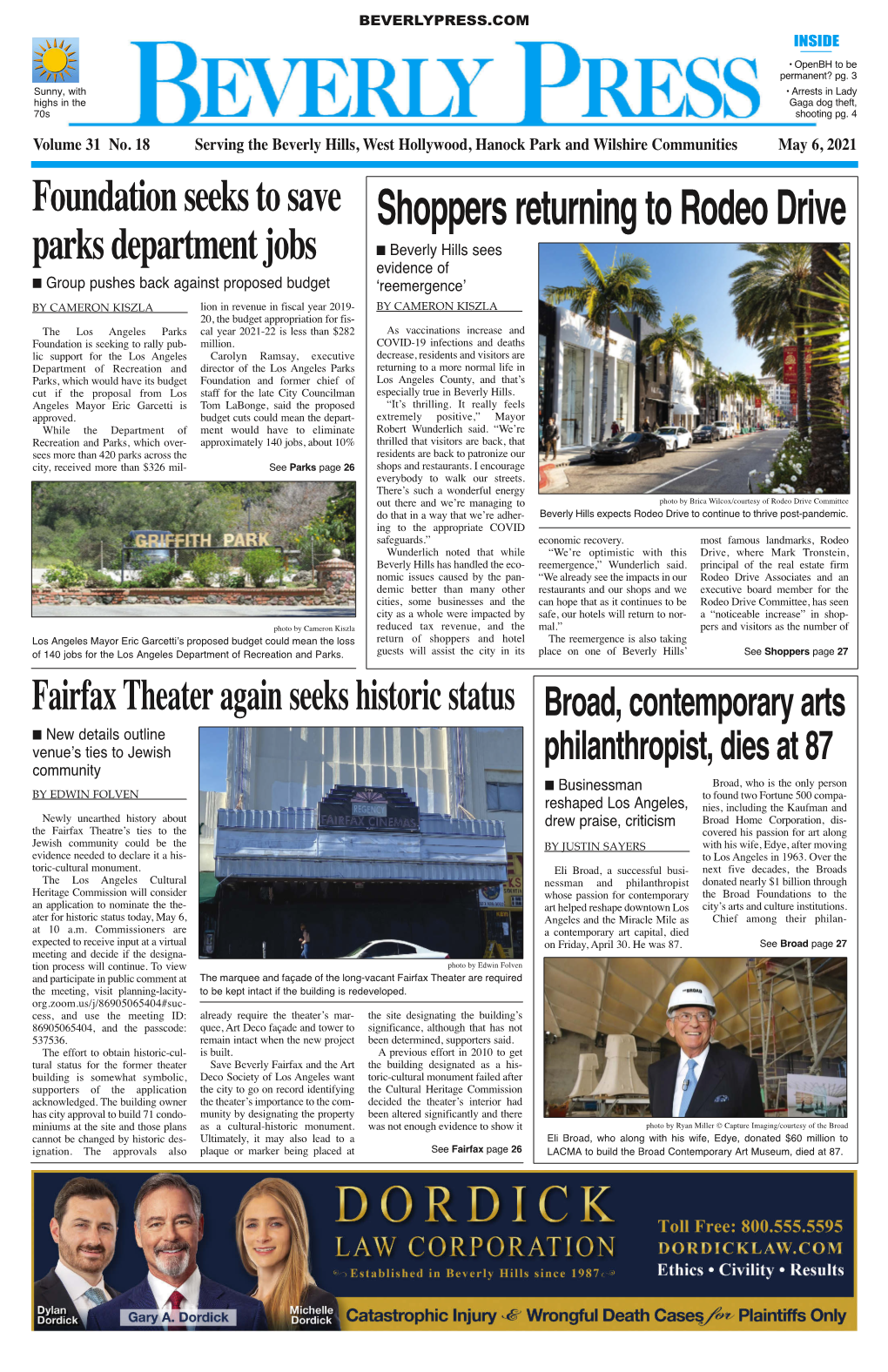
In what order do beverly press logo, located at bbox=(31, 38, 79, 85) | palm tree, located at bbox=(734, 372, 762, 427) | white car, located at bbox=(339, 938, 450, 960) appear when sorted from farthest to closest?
palm tree, located at bbox=(734, 372, 762, 427) → beverly press logo, located at bbox=(31, 38, 79, 85) → white car, located at bbox=(339, 938, 450, 960)

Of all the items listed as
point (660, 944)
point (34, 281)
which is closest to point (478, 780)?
point (660, 944)

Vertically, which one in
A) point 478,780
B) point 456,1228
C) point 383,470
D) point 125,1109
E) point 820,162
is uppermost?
point 820,162

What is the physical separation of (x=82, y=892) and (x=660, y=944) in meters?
3.02

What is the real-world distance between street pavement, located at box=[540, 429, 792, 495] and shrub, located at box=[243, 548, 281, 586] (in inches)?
56.6

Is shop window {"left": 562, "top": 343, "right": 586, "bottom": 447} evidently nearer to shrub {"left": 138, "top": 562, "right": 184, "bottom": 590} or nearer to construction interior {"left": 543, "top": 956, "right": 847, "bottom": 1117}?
shrub {"left": 138, "top": 562, "right": 184, "bottom": 590}

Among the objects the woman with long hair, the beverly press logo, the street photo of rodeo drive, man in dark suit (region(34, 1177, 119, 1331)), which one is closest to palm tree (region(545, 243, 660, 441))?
the street photo of rodeo drive

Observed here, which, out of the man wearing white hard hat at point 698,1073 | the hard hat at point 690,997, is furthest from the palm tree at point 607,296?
the man wearing white hard hat at point 698,1073

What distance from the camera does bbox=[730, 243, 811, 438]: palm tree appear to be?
610 cm

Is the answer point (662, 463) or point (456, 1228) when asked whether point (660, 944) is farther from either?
point (662, 463)

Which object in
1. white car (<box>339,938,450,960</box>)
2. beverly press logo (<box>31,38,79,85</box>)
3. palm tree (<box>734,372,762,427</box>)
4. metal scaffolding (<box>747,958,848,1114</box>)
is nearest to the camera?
metal scaffolding (<box>747,958,848,1114</box>)

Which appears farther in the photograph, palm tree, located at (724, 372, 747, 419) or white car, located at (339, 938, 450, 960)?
palm tree, located at (724, 372, 747, 419)

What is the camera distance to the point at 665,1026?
5980 millimetres

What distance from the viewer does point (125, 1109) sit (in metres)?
6.04

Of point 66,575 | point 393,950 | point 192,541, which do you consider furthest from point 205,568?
point 393,950
